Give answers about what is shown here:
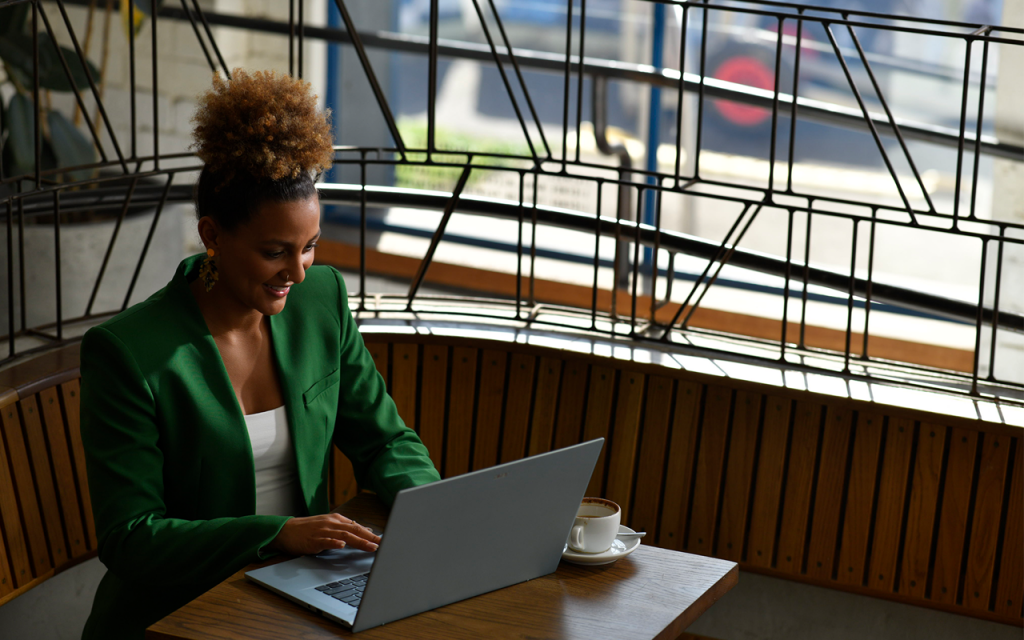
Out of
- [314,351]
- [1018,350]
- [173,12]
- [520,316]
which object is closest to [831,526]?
[520,316]

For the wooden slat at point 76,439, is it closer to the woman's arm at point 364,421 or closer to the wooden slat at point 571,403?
the woman's arm at point 364,421

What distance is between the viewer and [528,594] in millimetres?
1326

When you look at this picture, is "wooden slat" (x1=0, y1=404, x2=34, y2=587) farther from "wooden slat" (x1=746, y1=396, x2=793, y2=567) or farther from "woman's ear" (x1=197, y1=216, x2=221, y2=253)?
"wooden slat" (x1=746, y1=396, x2=793, y2=567)

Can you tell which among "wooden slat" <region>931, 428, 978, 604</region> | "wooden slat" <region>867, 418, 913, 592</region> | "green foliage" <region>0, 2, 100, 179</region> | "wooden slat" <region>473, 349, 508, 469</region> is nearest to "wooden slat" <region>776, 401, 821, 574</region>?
"wooden slat" <region>867, 418, 913, 592</region>

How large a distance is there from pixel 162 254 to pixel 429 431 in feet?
4.73

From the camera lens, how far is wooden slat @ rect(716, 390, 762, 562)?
213 cm

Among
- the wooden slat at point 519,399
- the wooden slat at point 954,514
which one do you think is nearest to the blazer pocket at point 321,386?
the wooden slat at point 519,399

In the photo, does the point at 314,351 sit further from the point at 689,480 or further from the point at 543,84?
the point at 543,84

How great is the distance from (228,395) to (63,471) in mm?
607

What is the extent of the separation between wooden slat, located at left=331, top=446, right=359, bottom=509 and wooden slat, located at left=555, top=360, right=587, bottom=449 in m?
0.48

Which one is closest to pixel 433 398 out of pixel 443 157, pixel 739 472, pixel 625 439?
pixel 625 439

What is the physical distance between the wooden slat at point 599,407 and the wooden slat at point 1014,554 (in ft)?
2.52

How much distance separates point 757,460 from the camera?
214cm

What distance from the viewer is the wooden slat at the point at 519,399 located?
2320 mm
